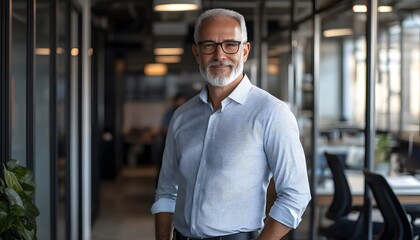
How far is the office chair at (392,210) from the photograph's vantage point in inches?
197

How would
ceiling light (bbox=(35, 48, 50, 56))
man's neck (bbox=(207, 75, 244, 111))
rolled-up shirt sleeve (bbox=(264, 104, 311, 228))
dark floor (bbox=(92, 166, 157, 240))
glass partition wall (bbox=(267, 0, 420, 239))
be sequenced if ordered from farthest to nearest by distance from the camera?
dark floor (bbox=(92, 166, 157, 240)), glass partition wall (bbox=(267, 0, 420, 239)), ceiling light (bbox=(35, 48, 50, 56)), man's neck (bbox=(207, 75, 244, 111)), rolled-up shirt sleeve (bbox=(264, 104, 311, 228))

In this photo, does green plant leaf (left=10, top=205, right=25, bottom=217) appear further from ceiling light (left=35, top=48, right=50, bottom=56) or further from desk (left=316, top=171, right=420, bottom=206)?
desk (left=316, top=171, right=420, bottom=206)

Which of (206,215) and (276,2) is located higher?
(276,2)

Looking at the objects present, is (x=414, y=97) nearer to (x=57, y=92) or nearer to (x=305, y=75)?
(x=305, y=75)

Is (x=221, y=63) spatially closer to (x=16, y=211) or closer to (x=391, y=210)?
(x=16, y=211)

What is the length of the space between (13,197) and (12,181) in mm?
100

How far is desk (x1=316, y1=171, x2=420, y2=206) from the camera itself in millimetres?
6211

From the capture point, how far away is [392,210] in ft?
16.6

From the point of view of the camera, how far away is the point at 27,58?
185 inches

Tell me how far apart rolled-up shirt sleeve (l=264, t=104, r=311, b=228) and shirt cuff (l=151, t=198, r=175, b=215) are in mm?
537

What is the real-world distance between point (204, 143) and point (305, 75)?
1655cm

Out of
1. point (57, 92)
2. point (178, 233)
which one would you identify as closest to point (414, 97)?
point (57, 92)

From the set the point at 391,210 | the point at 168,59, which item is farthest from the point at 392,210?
the point at 168,59

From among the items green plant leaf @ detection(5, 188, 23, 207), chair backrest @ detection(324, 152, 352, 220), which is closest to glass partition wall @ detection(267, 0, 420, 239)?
chair backrest @ detection(324, 152, 352, 220)
